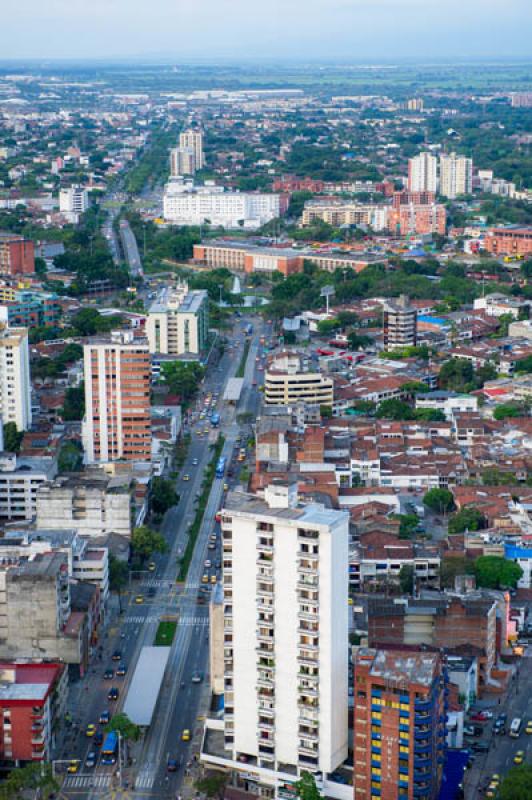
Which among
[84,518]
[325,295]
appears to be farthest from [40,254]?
[84,518]

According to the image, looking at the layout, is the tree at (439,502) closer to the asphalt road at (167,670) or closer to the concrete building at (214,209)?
the asphalt road at (167,670)

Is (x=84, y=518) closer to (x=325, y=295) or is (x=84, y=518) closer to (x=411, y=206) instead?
(x=325, y=295)

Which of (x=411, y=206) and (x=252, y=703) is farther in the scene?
(x=411, y=206)

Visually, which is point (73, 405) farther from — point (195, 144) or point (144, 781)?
point (195, 144)

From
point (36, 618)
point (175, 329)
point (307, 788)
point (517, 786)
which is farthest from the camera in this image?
point (175, 329)

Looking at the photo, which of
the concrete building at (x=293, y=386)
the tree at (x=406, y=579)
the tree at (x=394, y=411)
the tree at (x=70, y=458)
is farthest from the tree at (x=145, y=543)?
the tree at (x=394, y=411)

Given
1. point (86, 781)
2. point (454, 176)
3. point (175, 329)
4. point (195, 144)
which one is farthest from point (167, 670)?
point (195, 144)

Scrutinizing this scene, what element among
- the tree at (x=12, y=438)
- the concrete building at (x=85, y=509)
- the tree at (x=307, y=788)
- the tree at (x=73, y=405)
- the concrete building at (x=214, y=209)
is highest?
the concrete building at (x=85, y=509)
